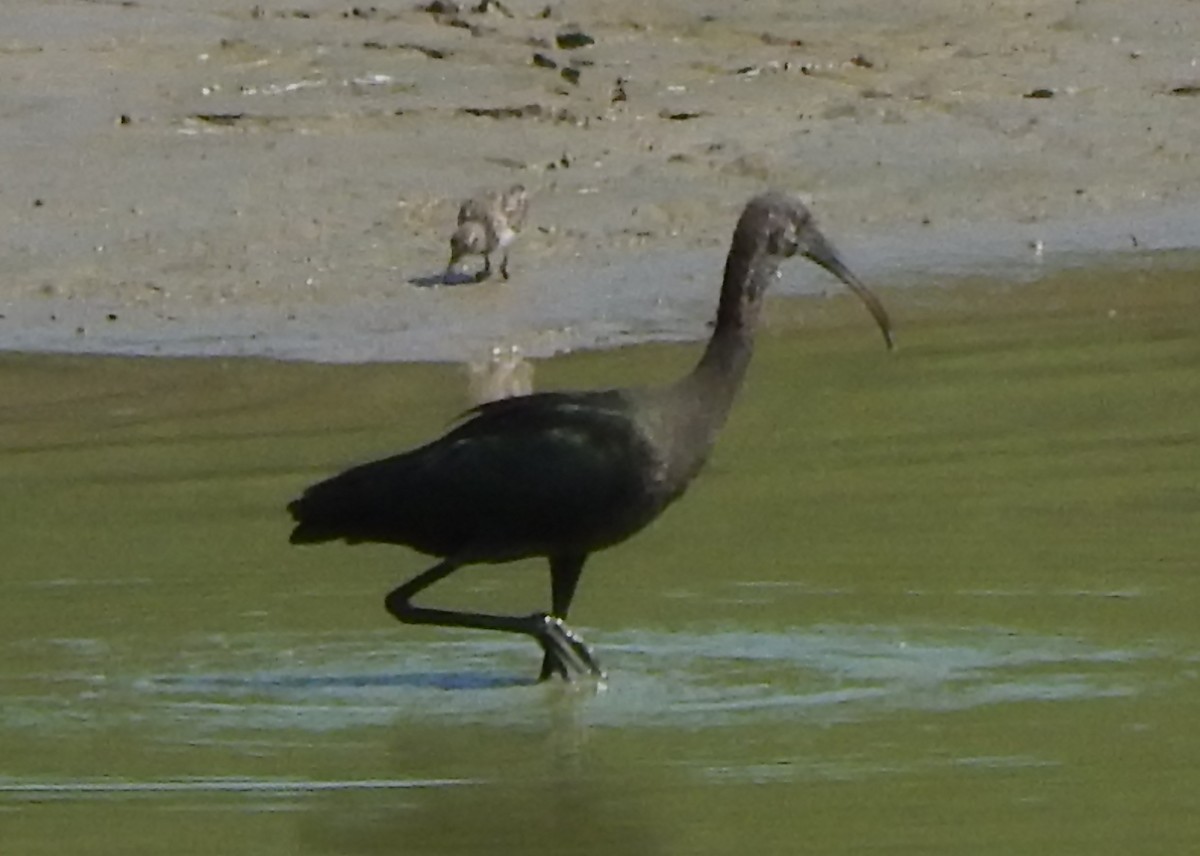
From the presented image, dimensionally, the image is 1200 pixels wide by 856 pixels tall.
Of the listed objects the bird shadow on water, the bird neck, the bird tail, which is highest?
the bird neck

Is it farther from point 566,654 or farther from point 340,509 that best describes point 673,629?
point 340,509

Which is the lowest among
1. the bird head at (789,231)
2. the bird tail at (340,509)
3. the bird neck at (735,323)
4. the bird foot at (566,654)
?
the bird foot at (566,654)

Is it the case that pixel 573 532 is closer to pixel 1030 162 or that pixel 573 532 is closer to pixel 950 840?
pixel 950 840

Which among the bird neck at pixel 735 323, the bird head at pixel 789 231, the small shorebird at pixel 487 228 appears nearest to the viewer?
the bird neck at pixel 735 323

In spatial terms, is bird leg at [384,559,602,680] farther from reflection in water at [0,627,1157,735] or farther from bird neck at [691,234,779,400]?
bird neck at [691,234,779,400]

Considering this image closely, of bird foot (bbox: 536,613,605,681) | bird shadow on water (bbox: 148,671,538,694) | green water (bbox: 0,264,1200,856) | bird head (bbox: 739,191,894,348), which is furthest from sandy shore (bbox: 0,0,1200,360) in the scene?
bird foot (bbox: 536,613,605,681)

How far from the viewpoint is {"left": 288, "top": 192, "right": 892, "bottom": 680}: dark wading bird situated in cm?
810

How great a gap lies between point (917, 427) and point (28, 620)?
2.94 m

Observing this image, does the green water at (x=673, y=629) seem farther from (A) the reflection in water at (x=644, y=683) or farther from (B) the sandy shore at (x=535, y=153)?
(B) the sandy shore at (x=535, y=153)

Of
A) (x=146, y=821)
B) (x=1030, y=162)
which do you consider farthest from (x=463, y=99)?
(x=146, y=821)

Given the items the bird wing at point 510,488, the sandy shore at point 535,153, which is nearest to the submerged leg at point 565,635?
the bird wing at point 510,488

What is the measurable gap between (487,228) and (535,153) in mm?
1896

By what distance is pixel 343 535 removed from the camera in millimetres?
8336

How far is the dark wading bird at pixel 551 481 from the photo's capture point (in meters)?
8.10
